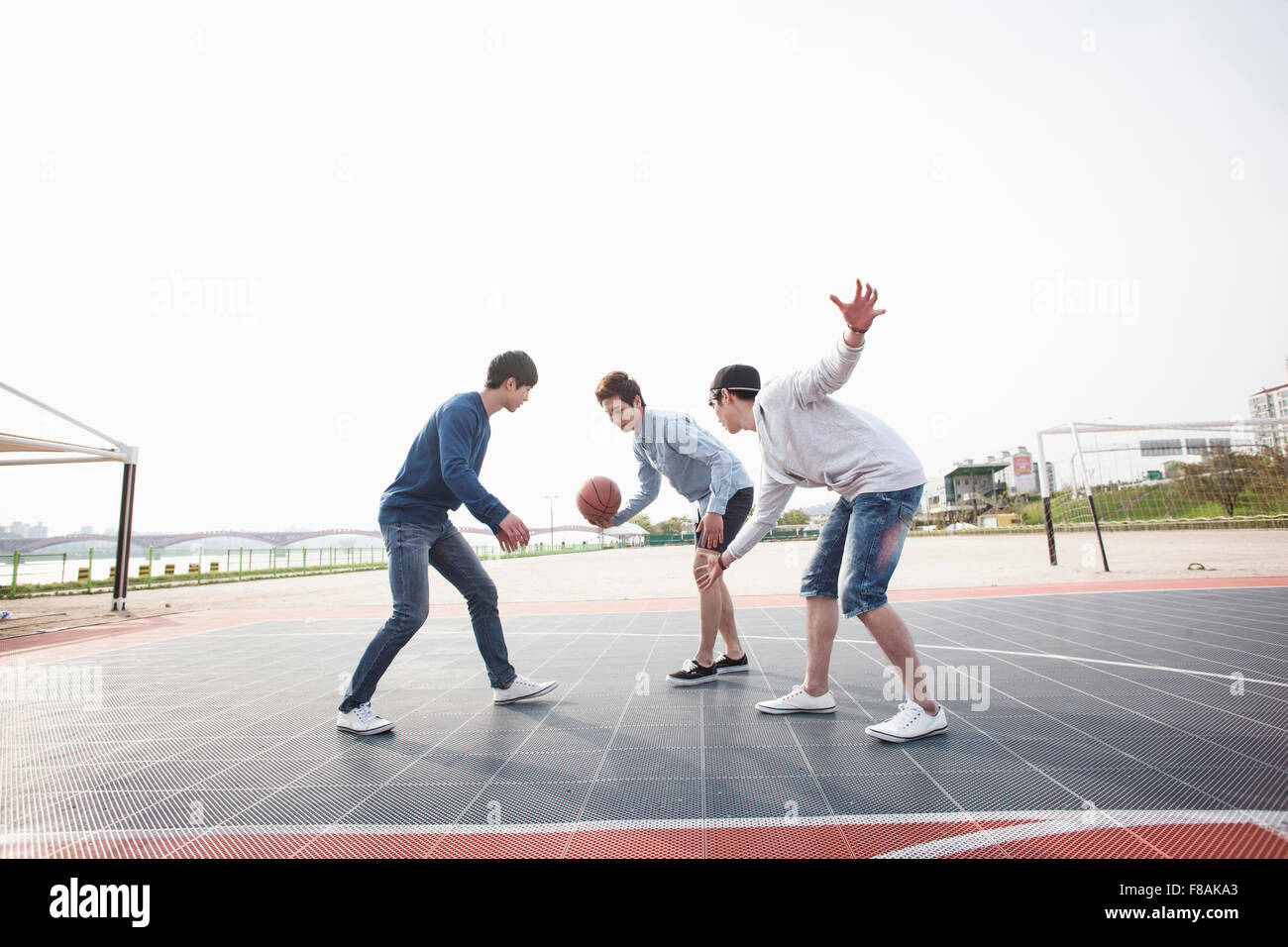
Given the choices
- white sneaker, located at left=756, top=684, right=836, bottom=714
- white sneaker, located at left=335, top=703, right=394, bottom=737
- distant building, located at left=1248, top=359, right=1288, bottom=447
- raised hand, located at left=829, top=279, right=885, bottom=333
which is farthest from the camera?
distant building, located at left=1248, top=359, right=1288, bottom=447

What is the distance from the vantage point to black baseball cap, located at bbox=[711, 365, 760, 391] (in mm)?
3566

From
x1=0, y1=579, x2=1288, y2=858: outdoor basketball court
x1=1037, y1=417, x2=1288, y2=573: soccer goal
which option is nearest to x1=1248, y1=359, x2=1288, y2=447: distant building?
x1=1037, y1=417, x2=1288, y2=573: soccer goal

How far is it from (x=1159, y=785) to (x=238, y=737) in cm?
420

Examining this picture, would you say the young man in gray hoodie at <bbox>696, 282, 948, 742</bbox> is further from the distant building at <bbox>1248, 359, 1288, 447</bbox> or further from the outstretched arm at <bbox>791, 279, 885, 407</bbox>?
the distant building at <bbox>1248, 359, 1288, 447</bbox>

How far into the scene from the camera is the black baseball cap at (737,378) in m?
3.57

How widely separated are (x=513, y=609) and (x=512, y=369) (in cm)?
727

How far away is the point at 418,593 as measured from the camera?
332 cm

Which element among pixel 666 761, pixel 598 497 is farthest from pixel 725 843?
pixel 598 497

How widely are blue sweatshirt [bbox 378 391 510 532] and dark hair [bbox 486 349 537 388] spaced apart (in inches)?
7.2

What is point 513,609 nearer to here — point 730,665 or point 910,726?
point 730,665

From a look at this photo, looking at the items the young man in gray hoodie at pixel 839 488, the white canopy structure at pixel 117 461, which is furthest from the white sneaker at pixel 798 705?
the white canopy structure at pixel 117 461

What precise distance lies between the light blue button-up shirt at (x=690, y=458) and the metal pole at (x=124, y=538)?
1125 cm

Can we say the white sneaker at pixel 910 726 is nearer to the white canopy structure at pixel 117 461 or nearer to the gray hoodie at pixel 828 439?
the gray hoodie at pixel 828 439
